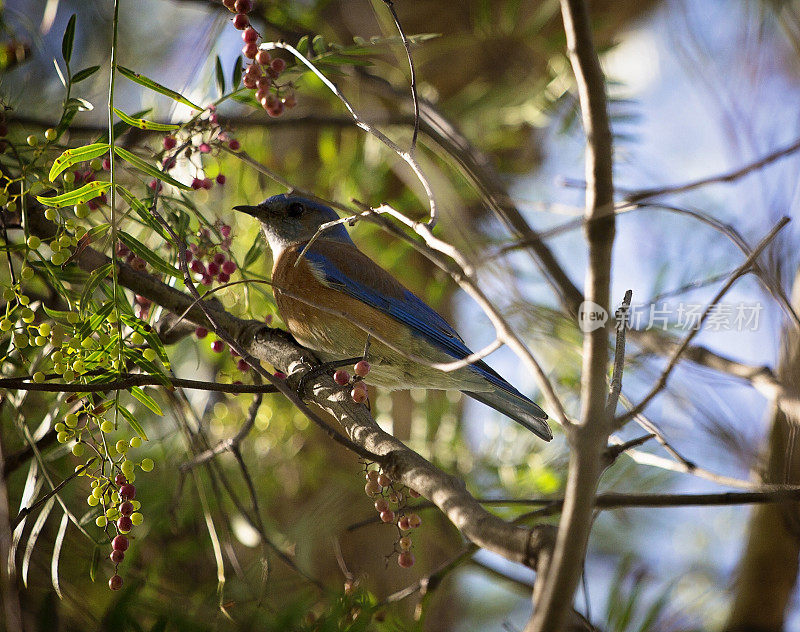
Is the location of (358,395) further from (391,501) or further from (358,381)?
(391,501)

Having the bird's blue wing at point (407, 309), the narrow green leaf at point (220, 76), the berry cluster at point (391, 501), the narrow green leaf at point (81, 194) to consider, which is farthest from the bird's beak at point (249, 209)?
the berry cluster at point (391, 501)

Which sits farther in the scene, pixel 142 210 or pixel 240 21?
pixel 240 21

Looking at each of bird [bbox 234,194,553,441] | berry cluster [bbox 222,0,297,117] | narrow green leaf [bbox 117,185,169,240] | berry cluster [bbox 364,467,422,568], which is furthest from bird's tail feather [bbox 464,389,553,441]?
narrow green leaf [bbox 117,185,169,240]

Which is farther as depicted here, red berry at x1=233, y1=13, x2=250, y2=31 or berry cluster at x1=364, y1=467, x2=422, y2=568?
red berry at x1=233, y1=13, x2=250, y2=31

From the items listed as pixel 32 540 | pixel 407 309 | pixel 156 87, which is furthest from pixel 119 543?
pixel 407 309

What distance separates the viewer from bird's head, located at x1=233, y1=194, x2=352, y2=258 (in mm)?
2979

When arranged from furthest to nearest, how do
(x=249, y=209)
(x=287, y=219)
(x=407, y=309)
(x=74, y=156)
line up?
(x=287, y=219), (x=407, y=309), (x=249, y=209), (x=74, y=156)

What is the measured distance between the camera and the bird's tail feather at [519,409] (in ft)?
9.21

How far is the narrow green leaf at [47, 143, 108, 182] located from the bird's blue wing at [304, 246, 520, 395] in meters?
1.40

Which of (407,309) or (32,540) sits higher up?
(407,309)

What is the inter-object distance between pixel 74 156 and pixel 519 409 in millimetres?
1970

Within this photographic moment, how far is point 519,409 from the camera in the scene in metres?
2.89

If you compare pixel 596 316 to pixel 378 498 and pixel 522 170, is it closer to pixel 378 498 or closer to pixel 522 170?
pixel 378 498

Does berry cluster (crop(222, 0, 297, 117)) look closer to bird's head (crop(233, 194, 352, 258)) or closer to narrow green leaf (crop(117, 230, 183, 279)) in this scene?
narrow green leaf (crop(117, 230, 183, 279))
